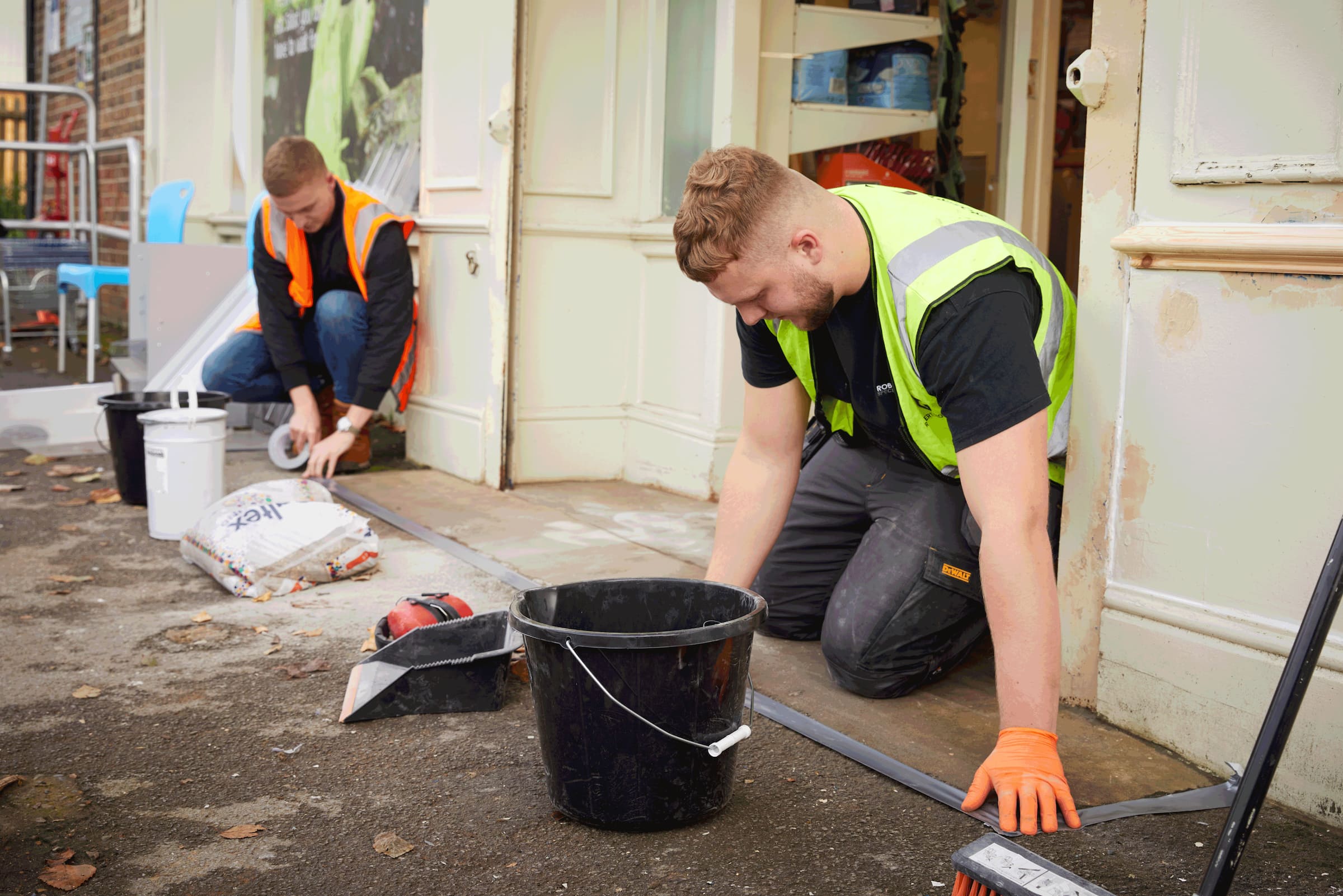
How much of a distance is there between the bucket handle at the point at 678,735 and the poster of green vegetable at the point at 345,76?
13.3 feet

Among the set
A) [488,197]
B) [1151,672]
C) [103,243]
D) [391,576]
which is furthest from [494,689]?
[103,243]

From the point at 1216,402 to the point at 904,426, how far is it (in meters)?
0.58

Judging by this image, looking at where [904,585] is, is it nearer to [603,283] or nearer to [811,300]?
[811,300]

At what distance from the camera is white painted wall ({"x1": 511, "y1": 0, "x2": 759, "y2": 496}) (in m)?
4.53

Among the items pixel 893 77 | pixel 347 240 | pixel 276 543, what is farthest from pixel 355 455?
pixel 893 77

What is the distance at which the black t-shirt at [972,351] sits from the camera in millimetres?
1980

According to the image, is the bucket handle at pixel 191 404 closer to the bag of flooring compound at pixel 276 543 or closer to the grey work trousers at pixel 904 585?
the bag of flooring compound at pixel 276 543

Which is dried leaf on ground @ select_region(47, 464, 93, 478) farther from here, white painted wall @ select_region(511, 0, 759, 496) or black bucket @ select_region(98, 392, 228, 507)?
white painted wall @ select_region(511, 0, 759, 496)

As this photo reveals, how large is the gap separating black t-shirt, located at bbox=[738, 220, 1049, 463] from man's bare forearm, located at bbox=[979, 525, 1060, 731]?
0.18 m

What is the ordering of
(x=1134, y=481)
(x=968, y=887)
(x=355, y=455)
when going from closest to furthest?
(x=968, y=887) < (x=1134, y=481) < (x=355, y=455)

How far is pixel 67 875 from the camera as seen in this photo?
182cm

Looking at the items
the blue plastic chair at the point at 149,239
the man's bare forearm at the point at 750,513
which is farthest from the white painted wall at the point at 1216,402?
the blue plastic chair at the point at 149,239

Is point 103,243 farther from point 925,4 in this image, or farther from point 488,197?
point 925,4

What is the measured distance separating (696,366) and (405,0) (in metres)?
2.35
